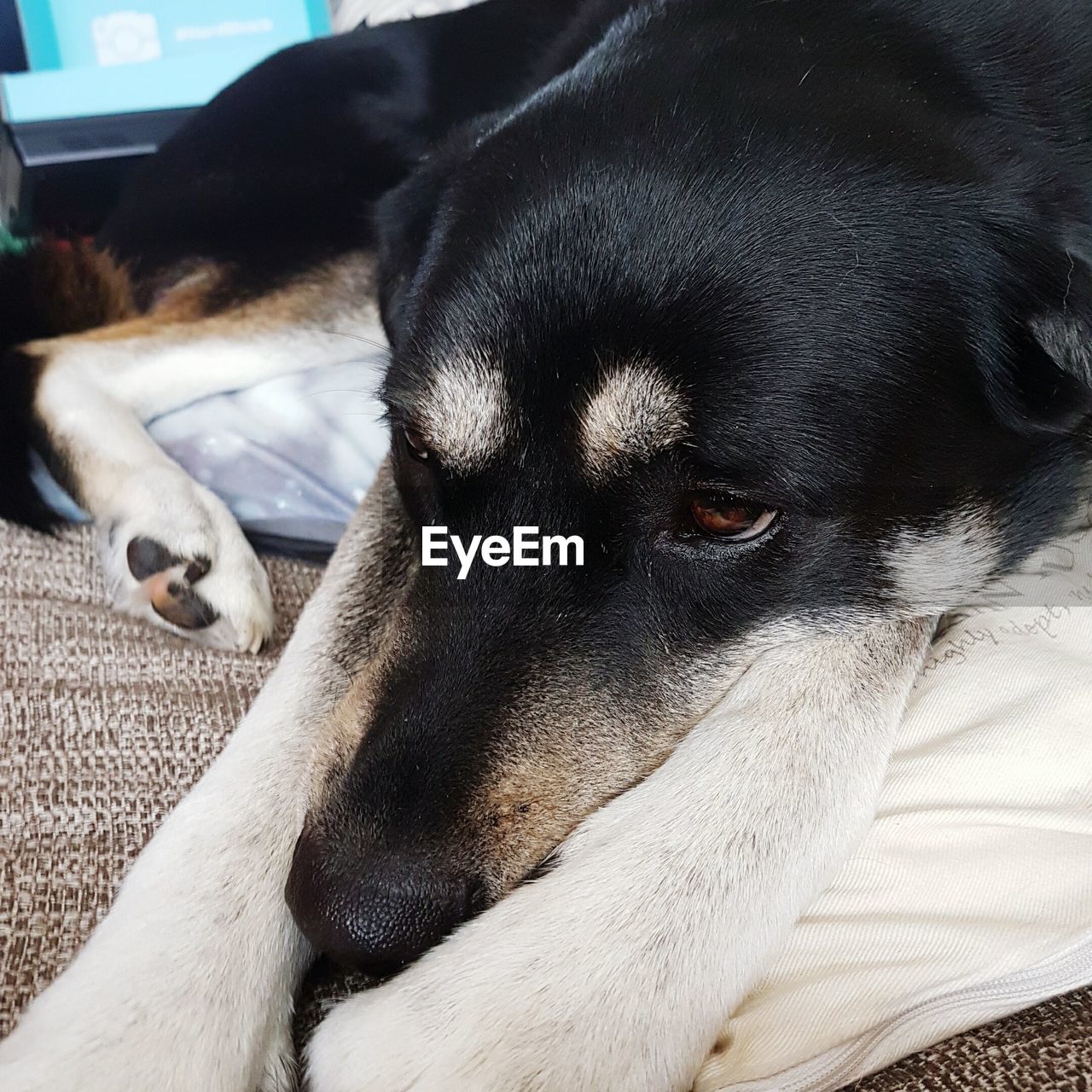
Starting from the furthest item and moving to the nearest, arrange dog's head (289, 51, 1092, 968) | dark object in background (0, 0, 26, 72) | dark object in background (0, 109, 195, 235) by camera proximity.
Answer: dark object in background (0, 0, 26, 72), dark object in background (0, 109, 195, 235), dog's head (289, 51, 1092, 968)

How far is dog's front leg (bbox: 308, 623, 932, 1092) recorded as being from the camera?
0.97m

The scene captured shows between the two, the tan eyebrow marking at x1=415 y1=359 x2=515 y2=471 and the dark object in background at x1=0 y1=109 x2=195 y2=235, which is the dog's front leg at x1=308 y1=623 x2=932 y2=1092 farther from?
the dark object in background at x1=0 y1=109 x2=195 y2=235

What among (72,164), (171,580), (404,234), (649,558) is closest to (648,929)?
(649,558)

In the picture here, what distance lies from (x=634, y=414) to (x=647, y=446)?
4 centimetres

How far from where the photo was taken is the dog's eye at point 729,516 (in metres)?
1.12

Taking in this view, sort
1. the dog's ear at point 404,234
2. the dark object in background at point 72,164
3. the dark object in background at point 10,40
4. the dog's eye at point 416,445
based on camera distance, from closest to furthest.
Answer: the dog's eye at point 416,445 → the dog's ear at point 404,234 → the dark object in background at point 72,164 → the dark object in background at point 10,40

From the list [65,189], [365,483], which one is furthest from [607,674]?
[65,189]

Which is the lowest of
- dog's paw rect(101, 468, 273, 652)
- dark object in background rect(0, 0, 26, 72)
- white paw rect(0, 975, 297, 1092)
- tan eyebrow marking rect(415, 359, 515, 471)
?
dog's paw rect(101, 468, 273, 652)

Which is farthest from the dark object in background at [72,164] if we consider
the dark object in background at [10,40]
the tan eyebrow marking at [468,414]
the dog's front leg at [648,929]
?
the dog's front leg at [648,929]

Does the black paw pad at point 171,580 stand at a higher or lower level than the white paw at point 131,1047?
lower

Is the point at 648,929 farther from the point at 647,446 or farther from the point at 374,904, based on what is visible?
the point at 647,446

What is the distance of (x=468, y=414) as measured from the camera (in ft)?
3.83

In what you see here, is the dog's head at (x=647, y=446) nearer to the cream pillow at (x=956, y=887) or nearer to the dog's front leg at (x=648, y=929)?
the dog's front leg at (x=648, y=929)

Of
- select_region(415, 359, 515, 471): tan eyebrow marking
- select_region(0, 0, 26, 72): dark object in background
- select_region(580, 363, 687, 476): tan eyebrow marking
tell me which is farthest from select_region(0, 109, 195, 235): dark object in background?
select_region(580, 363, 687, 476): tan eyebrow marking
